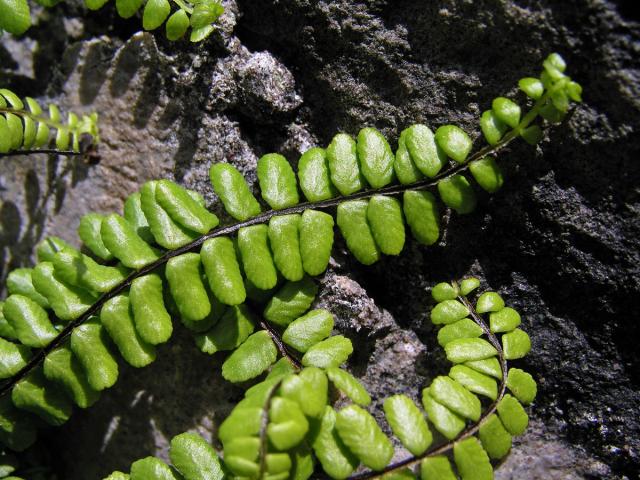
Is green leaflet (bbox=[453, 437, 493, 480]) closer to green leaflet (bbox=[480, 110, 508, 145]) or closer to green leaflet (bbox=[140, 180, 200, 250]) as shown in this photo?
green leaflet (bbox=[480, 110, 508, 145])

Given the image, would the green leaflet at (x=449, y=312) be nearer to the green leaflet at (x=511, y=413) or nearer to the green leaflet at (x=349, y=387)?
the green leaflet at (x=511, y=413)

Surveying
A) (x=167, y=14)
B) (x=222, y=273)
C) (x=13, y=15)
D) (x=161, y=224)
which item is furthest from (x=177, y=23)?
(x=222, y=273)

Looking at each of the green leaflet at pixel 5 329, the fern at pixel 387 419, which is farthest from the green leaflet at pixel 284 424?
the green leaflet at pixel 5 329

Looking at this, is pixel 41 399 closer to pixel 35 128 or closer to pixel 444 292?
pixel 35 128

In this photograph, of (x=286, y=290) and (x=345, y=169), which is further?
(x=286, y=290)

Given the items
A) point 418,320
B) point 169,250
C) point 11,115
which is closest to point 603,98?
point 418,320

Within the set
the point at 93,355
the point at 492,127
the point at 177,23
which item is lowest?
the point at 93,355

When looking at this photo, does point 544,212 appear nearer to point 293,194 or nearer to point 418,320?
point 418,320
